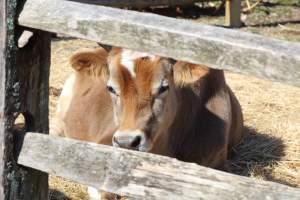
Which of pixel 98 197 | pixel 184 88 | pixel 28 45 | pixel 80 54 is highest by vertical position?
pixel 28 45

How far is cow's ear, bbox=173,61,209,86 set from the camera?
13.1 ft

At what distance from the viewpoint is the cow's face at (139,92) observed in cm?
367

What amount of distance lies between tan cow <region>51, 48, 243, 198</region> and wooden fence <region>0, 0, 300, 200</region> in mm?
991

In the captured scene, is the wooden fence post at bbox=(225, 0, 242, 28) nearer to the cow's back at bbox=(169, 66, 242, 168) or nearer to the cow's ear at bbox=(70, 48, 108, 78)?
the cow's back at bbox=(169, 66, 242, 168)

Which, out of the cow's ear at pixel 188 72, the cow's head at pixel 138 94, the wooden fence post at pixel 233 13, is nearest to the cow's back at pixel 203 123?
the cow's ear at pixel 188 72

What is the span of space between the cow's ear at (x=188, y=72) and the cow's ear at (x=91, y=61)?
1.44 ft

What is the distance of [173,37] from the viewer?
2127 millimetres

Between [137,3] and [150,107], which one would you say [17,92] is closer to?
[150,107]

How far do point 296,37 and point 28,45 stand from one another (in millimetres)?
7256

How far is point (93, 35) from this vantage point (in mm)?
2303

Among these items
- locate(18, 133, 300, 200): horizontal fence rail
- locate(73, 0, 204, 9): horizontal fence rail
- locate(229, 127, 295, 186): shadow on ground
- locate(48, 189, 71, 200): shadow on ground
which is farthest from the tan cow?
locate(73, 0, 204, 9): horizontal fence rail

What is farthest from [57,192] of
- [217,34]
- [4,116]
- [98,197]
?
[217,34]

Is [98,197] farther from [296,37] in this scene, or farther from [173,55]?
[296,37]

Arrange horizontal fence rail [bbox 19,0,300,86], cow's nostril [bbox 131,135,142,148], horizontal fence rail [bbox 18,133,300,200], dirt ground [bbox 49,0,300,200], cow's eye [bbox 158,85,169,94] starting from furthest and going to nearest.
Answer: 1. dirt ground [bbox 49,0,300,200]
2. cow's eye [bbox 158,85,169,94]
3. cow's nostril [bbox 131,135,142,148]
4. horizontal fence rail [bbox 18,133,300,200]
5. horizontal fence rail [bbox 19,0,300,86]
